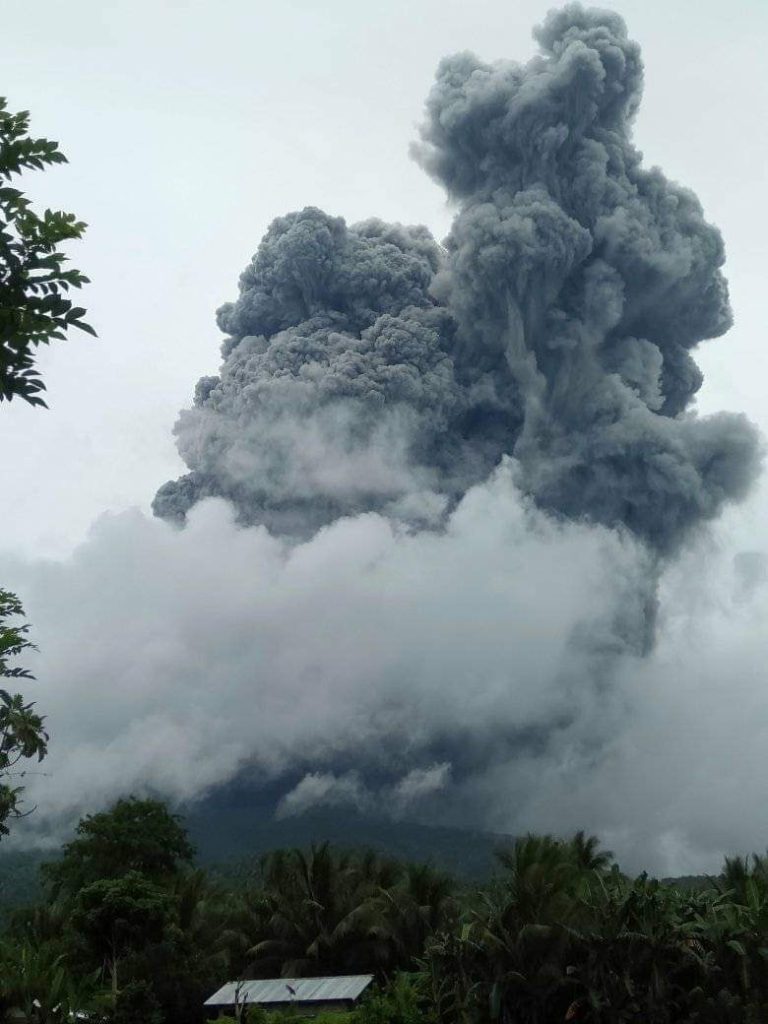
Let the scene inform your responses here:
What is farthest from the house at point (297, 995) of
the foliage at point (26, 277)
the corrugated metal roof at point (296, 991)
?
the foliage at point (26, 277)

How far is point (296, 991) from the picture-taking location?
107ft

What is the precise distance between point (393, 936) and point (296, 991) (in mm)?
6839

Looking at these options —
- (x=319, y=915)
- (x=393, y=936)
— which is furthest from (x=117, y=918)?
(x=393, y=936)

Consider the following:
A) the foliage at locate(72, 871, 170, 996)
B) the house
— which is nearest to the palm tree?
the foliage at locate(72, 871, 170, 996)

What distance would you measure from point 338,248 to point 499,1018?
84.5m

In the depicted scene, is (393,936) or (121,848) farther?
(121,848)

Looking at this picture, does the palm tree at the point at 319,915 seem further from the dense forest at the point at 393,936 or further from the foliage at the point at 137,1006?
the foliage at the point at 137,1006

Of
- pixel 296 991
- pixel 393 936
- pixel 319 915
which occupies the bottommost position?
pixel 296 991

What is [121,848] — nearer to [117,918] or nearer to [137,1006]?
[117,918]

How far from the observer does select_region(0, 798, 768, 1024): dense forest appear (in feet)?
96.3

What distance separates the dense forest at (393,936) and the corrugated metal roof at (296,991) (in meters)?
1.10

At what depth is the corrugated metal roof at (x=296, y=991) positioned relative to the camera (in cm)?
3183

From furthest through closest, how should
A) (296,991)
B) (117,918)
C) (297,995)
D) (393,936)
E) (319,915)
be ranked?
(319,915), (393,936), (117,918), (296,991), (297,995)

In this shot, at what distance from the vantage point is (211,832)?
198750mm
